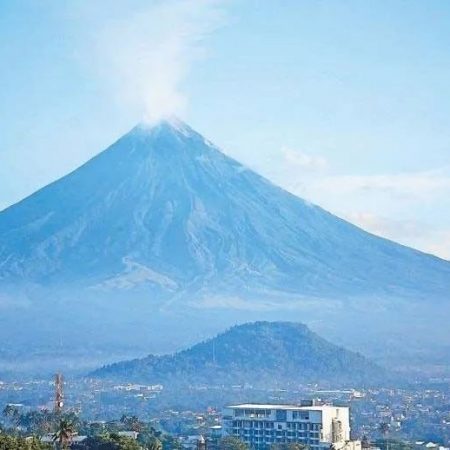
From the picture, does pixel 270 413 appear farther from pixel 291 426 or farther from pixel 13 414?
pixel 13 414

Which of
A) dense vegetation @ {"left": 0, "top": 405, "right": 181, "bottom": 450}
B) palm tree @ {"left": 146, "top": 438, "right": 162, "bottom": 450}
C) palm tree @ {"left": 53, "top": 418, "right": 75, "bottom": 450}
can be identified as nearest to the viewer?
dense vegetation @ {"left": 0, "top": 405, "right": 181, "bottom": 450}

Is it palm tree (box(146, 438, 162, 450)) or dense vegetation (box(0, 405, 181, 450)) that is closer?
dense vegetation (box(0, 405, 181, 450))

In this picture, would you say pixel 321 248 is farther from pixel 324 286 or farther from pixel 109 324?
pixel 109 324

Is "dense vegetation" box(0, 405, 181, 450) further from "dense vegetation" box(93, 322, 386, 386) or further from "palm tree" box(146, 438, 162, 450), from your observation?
"dense vegetation" box(93, 322, 386, 386)

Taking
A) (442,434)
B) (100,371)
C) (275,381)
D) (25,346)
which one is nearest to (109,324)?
(25,346)

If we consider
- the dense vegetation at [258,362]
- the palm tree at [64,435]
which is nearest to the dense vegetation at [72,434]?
the palm tree at [64,435]

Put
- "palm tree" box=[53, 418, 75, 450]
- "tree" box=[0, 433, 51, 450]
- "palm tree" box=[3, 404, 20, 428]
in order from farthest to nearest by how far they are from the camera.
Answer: "palm tree" box=[3, 404, 20, 428]
"palm tree" box=[53, 418, 75, 450]
"tree" box=[0, 433, 51, 450]

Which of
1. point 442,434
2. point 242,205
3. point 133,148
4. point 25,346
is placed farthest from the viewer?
point 133,148

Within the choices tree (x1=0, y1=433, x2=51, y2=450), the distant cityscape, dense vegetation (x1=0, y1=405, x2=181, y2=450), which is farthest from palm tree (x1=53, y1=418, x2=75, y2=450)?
the distant cityscape
